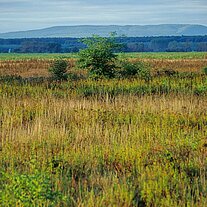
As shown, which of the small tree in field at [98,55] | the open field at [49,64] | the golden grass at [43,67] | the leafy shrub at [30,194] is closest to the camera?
the leafy shrub at [30,194]

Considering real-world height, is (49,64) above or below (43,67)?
below

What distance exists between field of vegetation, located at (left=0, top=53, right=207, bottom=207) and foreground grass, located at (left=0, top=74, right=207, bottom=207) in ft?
0.04

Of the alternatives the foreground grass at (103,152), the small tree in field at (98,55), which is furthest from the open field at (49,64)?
the foreground grass at (103,152)

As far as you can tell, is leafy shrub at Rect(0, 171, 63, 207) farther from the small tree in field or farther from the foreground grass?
the small tree in field

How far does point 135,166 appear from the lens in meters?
8.79

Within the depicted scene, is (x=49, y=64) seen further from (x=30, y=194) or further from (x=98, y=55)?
(x=30, y=194)

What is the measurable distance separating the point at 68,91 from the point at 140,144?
28.7 feet

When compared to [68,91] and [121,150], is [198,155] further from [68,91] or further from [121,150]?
[68,91]

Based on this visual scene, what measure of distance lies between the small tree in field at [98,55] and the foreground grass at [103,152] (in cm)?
967

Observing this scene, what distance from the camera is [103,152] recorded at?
9.70m

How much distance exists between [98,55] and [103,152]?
1765 centimetres

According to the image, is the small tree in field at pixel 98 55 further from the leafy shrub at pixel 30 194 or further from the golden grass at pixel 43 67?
the golden grass at pixel 43 67

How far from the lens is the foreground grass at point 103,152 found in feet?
22.4

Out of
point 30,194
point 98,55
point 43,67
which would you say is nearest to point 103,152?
point 30,194
